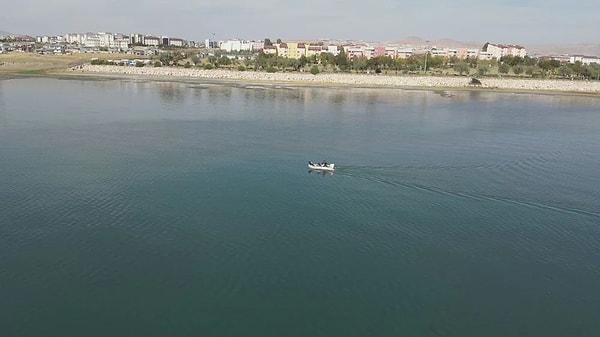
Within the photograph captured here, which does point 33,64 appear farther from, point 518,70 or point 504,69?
point 518,70

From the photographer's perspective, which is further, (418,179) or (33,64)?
(33,64)

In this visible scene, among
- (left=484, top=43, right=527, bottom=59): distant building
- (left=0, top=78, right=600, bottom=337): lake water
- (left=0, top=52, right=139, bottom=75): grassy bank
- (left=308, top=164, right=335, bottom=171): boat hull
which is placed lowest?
(left=0, top=78, right=600, bottom=337): lake water

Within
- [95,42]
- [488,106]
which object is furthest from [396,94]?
[95,42]

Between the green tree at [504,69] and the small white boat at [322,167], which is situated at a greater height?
the green tree at [504,69]

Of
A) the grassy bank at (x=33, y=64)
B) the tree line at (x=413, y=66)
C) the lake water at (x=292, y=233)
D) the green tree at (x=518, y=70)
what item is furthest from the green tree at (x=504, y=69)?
the grassy bank at (x=33, y=64)

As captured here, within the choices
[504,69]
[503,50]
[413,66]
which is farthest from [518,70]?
[503,50]

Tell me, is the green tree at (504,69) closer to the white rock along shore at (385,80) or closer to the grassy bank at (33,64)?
the white rock along shore at (385,80)

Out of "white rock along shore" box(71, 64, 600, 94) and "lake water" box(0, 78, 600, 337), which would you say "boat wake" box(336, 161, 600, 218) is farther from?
"white rock along shore" box(71, 64, 600, 94)

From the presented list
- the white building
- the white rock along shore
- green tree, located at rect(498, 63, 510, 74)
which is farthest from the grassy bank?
the white building
